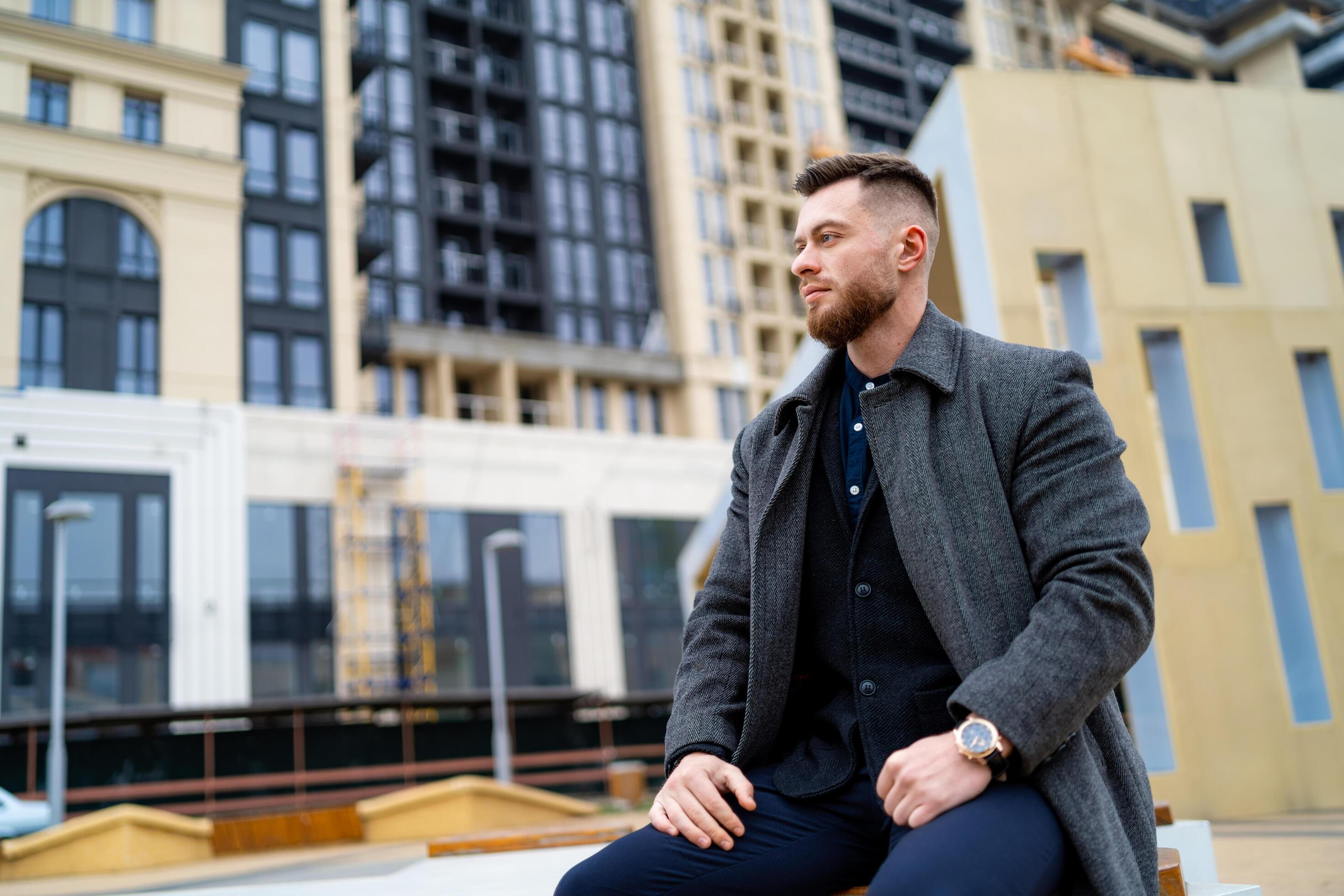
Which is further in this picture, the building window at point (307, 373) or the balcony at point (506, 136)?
the balcony at point (506, 136)

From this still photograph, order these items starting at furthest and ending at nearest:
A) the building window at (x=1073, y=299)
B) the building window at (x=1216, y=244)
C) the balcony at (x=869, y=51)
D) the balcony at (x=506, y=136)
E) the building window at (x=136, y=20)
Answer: the balcony at (x=869, y=51) < the balcony at (x=506, y=136) < the building window at (x=136, y=20) < the building window at (x=1216, y=244) < the building window at (x=1073, y=299)

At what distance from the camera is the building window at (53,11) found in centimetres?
3012

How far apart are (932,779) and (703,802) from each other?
0.47m

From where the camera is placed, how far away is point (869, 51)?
54.5m

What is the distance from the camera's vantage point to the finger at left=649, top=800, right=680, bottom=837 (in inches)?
83.2

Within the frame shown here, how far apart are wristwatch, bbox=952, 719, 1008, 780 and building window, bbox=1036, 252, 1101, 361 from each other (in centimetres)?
882

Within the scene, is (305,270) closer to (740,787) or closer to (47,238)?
(47,238)

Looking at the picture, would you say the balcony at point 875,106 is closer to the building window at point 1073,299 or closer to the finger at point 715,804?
the building window at point 1073,299

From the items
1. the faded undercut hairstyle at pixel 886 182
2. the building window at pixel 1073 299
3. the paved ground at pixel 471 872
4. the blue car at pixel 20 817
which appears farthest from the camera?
the blue car at pixel 20 817

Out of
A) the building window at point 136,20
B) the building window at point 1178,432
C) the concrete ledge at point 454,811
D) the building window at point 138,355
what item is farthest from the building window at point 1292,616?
the building window at point 136,20

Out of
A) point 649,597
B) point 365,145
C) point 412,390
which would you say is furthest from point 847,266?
point 412,390

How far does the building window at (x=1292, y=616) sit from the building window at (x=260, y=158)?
97.9ft

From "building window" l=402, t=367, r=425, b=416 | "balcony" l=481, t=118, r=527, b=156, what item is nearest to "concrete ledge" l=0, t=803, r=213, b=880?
"building window" l=402, t=367, r=425, b=416

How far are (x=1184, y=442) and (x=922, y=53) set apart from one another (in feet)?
170
